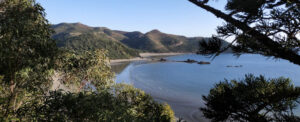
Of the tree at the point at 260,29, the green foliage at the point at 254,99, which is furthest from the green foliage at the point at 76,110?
the green foliage at the point at 254,99

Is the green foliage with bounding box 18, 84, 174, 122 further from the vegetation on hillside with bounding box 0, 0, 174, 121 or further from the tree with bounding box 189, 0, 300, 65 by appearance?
the tree with bounding box 189, 0, 300, 65

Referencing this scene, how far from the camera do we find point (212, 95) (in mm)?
15844

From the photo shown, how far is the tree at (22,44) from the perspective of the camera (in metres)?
4.83

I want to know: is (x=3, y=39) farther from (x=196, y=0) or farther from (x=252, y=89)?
(x=252, y=89)

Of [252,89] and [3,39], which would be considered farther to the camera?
[252,89]

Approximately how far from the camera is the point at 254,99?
12.8 metres

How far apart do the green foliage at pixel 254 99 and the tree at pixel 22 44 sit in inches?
499

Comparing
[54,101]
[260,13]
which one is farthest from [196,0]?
[54,101]

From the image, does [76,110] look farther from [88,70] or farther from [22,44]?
[88,70]

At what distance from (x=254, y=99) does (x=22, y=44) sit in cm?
1459

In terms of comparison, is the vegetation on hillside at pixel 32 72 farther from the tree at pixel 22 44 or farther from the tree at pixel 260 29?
the tree at pixel 260 29

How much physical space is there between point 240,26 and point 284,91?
35.6 feet

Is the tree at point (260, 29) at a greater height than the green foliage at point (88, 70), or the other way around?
the tree at point (260, 29)

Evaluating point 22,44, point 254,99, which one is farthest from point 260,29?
point 254,99
